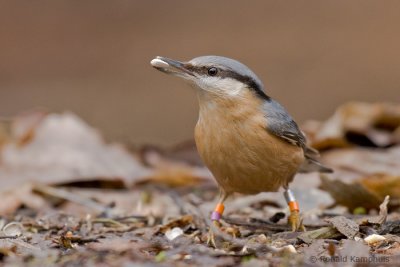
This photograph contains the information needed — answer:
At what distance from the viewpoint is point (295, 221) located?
19.9 feet

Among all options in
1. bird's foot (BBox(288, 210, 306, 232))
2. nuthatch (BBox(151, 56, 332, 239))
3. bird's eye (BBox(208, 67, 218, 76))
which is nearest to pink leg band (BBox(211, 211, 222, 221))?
nuthatch (BBox(151, 56, 332, 239))

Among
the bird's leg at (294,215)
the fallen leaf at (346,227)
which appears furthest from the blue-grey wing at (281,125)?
the fallen leaf at (346,227)

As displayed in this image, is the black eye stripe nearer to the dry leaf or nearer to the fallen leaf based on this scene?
the fallen leaf

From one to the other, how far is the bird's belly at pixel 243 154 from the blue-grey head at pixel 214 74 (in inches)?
9.8

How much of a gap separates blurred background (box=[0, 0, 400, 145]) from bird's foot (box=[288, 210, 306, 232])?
5643mm

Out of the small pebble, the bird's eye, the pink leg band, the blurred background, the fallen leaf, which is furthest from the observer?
the blurred background

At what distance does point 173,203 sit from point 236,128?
78.0 inches

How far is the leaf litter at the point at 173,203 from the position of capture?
192 inches

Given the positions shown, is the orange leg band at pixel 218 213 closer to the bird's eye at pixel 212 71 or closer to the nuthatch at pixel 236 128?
the nuthatch at pixel 236 128

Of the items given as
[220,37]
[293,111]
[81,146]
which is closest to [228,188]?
[81,146]

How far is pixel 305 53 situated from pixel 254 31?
44.1 inches

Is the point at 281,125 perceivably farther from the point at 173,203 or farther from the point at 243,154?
the point at 173,203

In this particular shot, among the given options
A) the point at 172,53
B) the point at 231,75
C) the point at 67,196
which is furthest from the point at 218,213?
the point at 172,53

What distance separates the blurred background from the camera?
1265 cm
